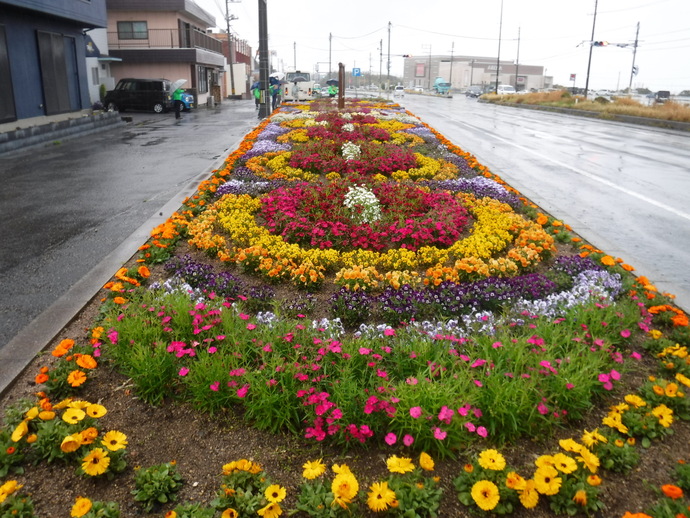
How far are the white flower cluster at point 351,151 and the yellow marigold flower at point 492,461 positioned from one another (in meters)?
9.68

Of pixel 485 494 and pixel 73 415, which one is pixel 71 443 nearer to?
pixel 73 415

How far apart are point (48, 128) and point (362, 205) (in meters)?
14.1

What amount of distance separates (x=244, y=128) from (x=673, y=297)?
20.0 metres

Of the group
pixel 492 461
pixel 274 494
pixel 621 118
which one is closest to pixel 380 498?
pixel 274 494

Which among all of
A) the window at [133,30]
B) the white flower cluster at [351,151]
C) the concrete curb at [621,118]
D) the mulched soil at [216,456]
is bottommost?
the mulched soil at [216,456]

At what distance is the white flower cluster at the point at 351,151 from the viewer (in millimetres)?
12053

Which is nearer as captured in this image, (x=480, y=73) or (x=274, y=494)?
(x=274, y=494)

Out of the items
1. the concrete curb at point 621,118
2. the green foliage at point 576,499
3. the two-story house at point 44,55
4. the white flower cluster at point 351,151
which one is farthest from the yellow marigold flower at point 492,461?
the concrete curb at point 621,118

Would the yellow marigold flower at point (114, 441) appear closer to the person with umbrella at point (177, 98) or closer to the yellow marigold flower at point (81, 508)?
the yellow marigold flower at point (81, 508)

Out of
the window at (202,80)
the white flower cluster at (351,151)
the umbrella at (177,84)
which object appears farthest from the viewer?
the window at (202,80)

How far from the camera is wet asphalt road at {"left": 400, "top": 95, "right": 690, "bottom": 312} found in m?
6.46

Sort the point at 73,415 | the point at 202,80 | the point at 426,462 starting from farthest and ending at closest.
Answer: the point at 202,80, the point at 73,415, the point at 426,462

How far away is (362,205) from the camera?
732cm

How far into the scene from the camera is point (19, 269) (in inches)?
223
